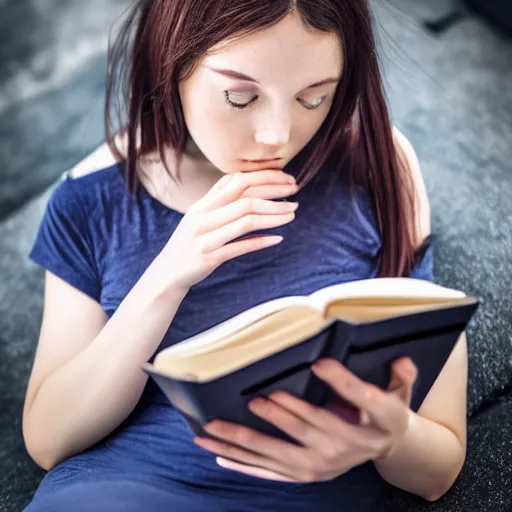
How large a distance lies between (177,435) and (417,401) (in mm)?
277

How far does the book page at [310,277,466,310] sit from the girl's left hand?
57 millimetres

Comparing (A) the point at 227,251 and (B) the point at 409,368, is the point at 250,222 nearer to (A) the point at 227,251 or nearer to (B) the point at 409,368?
(A) the point at 227,251

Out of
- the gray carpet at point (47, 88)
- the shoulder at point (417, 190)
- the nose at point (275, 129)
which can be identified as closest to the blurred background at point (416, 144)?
the gray carpet at point (47, 88)

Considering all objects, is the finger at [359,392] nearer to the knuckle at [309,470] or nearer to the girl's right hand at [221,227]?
the knuckle at [309,470]

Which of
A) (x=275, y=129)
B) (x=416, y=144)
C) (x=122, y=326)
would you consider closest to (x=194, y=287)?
(x=122, y=326)

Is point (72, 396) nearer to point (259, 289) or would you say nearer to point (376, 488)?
point (259, 289)

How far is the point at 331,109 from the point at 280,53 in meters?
0.17

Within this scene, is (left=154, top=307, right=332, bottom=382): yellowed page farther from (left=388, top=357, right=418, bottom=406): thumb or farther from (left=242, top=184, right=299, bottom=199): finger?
(left=242, top=184, right=299, bottom=199): finger

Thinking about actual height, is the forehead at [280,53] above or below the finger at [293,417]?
above

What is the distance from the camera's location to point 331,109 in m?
0.90

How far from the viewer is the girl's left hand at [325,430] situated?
Answer: 0.69 m

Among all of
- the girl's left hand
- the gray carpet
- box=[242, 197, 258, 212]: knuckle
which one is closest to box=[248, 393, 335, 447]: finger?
the girl's left hand

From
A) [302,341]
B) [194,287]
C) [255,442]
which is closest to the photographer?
[302,341]

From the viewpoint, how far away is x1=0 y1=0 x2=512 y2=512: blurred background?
102 cm
